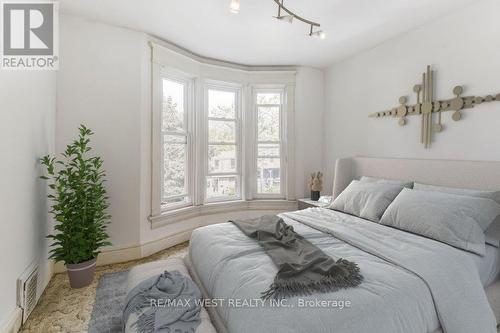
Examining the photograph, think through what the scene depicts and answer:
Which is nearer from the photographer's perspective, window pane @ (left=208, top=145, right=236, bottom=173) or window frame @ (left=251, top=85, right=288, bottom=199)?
window pane @ (left=208, top=145, right=236, bottom=173)

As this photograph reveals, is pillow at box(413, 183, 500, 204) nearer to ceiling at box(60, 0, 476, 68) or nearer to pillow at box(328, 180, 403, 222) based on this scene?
pillow at box(328, 180, 403, 222)

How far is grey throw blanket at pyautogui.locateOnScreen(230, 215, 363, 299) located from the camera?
122 centimetres

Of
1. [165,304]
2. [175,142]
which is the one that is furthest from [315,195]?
[165,304]

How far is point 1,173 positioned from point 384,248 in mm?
2504

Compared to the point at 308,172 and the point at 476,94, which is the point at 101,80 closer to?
the point at 308,172

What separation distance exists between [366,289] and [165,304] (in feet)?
3.43

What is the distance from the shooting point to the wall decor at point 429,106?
2.35 meters

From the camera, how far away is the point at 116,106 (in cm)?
274

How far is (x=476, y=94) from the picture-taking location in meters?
2.27

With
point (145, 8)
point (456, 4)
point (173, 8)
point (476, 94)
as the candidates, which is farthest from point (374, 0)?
point (145, 8)

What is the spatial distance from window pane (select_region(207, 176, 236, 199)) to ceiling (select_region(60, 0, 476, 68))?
1.80 meters

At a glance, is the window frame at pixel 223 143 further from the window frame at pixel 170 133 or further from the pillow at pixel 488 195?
the pillow at pixel 488 195

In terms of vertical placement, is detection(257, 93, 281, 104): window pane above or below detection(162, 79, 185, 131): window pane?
above

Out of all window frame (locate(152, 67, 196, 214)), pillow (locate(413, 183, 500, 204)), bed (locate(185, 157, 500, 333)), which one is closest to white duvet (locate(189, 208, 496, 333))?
bed (locate(185, 157, 500, 333))
